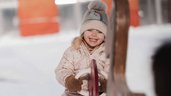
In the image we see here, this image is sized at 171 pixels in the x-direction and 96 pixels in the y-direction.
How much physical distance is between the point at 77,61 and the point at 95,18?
0.13 m

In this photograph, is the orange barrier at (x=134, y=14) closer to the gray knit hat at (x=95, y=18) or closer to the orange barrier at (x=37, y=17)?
the gray knit hat at (x=95, y=18)

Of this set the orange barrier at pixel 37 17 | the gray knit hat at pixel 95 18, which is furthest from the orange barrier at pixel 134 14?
the orange barrier at pixel 37 17

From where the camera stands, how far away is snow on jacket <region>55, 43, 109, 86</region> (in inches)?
33.3

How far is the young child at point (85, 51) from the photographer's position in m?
0.84

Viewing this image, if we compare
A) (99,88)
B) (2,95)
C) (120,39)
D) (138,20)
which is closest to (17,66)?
(2,95)

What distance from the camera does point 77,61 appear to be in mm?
850

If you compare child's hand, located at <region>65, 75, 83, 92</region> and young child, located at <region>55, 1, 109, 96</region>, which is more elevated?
young child, located at <region>55, 1, 109, 96</region>

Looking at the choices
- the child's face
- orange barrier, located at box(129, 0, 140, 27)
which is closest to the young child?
the child's face

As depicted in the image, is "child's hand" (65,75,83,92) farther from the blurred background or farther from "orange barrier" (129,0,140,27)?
"orange barrier" (129,0,140,27)

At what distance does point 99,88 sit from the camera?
0.82 m

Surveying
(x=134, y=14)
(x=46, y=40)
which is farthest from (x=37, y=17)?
(x=134, y=14)

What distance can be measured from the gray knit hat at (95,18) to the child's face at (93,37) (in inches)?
0.5

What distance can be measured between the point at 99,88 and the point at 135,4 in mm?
284

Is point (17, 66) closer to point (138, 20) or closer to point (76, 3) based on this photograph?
point (76, 3)
